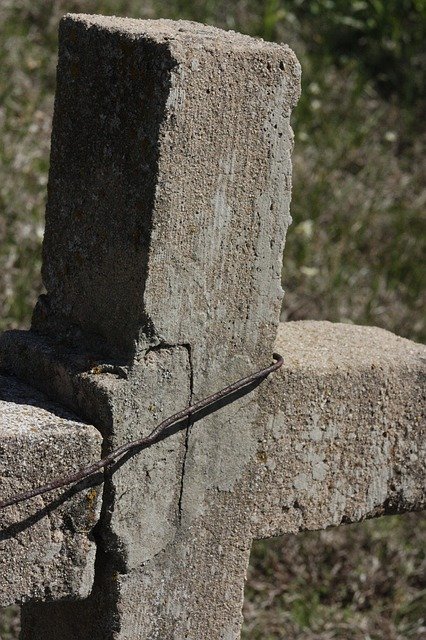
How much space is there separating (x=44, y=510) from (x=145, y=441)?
22cm

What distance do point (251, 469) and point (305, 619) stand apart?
2.04 metres

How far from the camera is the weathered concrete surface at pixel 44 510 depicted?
1896mm

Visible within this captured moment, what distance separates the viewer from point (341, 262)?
5.18 metres

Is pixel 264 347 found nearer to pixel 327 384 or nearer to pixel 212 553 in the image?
pixel 327 384

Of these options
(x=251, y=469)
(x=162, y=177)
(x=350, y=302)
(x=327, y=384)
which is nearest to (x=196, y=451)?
(x=251, y=469)

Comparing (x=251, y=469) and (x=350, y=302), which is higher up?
(x=350, y=302)

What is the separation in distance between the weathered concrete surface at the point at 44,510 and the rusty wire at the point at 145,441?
0.02 meters

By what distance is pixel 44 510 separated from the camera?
1.96 metres

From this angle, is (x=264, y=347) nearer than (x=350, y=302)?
Yes

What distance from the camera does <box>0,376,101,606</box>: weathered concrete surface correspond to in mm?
1896

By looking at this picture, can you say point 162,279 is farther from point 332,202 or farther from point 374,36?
point 374,36

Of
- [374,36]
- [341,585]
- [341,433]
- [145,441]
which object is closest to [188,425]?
[145,441]

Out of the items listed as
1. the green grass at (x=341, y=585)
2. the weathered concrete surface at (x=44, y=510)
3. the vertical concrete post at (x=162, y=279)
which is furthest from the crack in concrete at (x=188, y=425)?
the green grass at (x=341, y=585)

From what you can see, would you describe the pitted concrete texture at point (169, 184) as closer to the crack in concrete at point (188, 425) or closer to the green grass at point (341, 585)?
the crack in concrete at point (188, 425)
